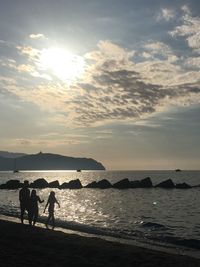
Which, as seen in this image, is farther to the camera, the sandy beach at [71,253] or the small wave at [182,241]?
the small wave at [182,241]

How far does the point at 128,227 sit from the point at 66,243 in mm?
13847

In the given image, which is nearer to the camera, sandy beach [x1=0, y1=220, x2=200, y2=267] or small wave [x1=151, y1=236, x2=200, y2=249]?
sandy beach [x1=0, y1=220, x2=200, y2=267]

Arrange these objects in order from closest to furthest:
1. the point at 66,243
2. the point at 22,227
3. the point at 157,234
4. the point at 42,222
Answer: the point at 66,243 < the point at 22,227 < the point at 157,234 < the point at 42,222

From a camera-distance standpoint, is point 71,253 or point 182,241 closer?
point 71,253

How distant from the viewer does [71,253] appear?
18375mm

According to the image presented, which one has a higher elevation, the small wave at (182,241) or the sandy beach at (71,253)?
the sandy beach at (71,253)

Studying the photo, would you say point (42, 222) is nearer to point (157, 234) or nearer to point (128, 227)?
point (128, 227)

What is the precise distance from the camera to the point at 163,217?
43.7 meters

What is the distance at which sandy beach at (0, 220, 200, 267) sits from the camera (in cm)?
1638

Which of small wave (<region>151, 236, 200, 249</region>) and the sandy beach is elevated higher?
the sandy beach

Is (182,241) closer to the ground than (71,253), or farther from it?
closer to the ground

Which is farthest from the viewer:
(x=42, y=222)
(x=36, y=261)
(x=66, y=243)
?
(x=42, y=222)

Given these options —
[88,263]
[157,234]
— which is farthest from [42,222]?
[88,263]

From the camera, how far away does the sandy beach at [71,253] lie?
16.4 m
